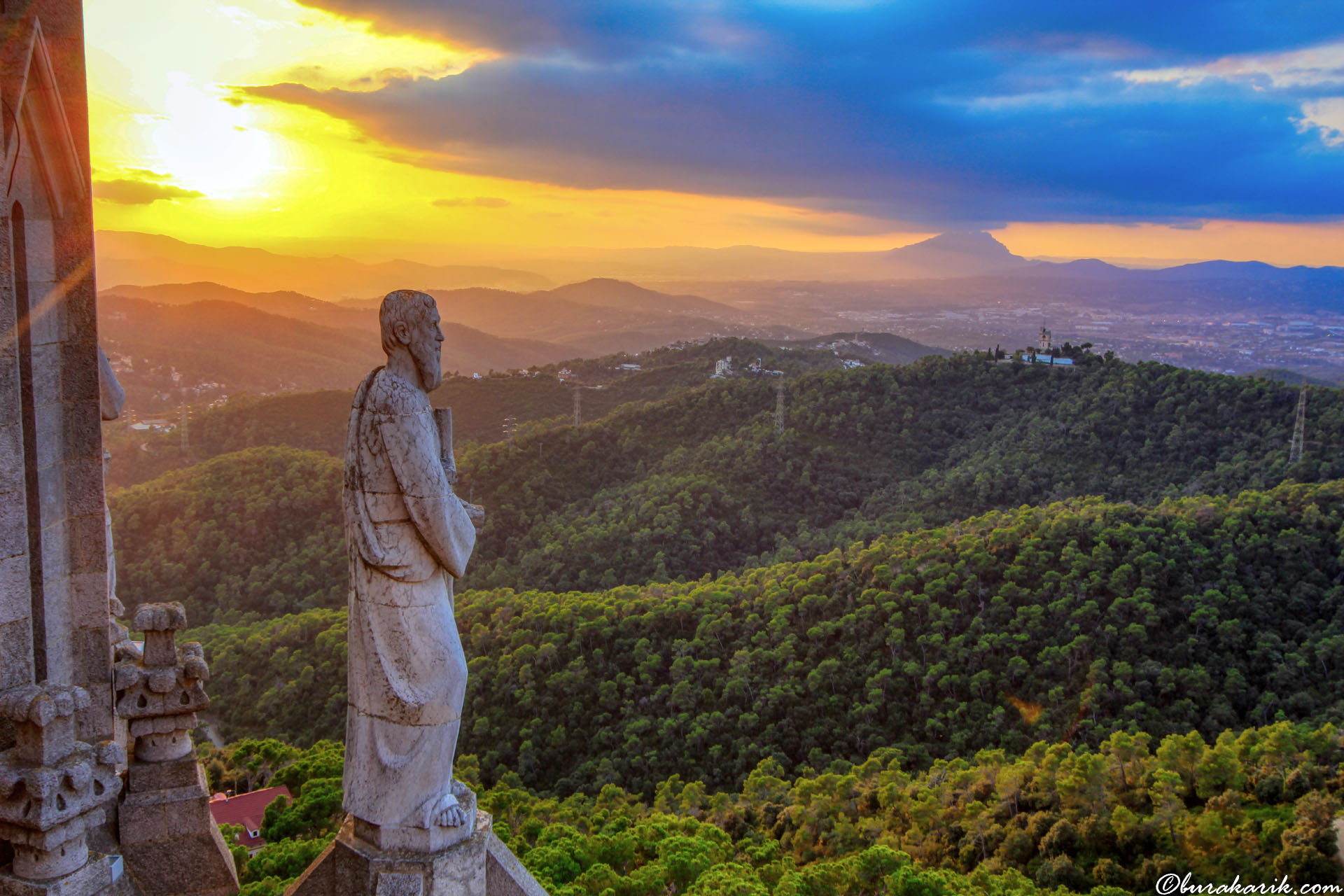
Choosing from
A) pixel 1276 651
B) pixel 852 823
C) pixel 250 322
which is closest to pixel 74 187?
pixel 852 823

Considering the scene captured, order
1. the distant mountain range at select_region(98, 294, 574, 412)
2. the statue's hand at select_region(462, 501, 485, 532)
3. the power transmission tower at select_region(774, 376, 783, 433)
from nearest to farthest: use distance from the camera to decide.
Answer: the statue's hand at select_region(462, 501, 485, 532) → the power transmission tower at select_region(774, 376, 783, 433) → the distant mountain range at select_region(98, 294, 574, 412)

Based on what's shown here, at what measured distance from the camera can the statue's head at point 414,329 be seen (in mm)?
5258

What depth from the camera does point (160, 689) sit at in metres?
5.45

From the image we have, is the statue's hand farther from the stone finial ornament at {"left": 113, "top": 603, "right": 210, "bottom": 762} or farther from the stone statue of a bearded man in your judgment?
the stone finial ornament at {"left": 113, "top": 603, "right": 210, "bottom": 762}

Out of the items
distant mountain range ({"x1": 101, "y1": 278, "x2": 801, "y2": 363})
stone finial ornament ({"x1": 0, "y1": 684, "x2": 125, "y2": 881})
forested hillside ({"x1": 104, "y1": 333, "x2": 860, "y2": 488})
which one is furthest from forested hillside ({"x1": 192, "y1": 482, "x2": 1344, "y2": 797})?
distant mountain range ({"x1": 101, "y1": 278, "x2": 801, "y2": 363})

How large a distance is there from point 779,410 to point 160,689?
52.6 m

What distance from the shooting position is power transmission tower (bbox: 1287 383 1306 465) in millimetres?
43031

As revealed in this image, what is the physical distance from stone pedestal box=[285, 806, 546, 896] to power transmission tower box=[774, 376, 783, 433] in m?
51.0

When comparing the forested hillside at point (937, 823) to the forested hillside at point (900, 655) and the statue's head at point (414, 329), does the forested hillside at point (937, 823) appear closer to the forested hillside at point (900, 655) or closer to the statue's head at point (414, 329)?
the forested hillside at point (900, 655)

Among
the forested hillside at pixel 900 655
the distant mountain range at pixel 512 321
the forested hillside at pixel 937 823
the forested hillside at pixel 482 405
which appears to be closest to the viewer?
the forested hillside at pixel 937 823

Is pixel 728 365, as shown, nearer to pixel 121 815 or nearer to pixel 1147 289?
pixel 121 815

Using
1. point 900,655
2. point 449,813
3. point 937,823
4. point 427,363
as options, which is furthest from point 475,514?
point 900,655

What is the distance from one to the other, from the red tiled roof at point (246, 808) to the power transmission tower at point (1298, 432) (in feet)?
147

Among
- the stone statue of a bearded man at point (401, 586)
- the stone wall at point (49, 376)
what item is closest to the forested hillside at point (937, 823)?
the stone statue of a bearded man at point (401, 586)
